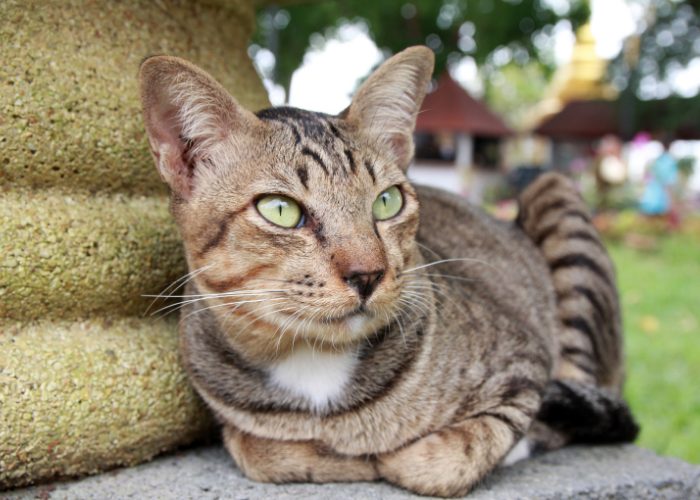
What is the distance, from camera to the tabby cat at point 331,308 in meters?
2.21

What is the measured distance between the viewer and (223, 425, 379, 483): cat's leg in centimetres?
244

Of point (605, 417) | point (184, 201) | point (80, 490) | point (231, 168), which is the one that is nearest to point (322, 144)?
point (231, 168)

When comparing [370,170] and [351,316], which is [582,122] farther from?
[351,316]

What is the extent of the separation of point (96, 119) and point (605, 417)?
2238 millimetres

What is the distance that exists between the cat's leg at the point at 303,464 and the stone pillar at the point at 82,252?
16.6 inches

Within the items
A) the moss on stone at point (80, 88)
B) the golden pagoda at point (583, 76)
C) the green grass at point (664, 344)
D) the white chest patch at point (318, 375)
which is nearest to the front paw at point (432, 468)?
the white chest patch at point (318, 375)

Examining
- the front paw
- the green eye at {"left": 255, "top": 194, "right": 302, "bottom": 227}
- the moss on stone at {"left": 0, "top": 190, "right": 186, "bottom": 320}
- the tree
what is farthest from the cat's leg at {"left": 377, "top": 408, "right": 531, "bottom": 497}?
the tree

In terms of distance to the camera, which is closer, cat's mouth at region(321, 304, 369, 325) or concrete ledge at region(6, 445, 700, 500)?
cat's mouth at region(321, 304, 369, 325)

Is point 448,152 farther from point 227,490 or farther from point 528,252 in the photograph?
point 227,490

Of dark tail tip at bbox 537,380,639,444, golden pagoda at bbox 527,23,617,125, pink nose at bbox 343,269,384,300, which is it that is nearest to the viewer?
pink nose at bbox 343,269,384,300

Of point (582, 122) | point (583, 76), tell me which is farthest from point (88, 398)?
point (583, 76)

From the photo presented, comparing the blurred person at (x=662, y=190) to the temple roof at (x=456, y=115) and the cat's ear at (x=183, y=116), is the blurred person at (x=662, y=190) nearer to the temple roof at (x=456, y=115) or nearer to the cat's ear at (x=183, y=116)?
→ the temple roof at (x=456, y=115)

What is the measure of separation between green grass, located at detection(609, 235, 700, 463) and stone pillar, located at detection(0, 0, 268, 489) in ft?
8.79

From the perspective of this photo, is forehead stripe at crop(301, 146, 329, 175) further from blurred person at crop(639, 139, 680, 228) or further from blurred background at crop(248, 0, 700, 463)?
blurred person at crop(639, 139, 680, 228)
